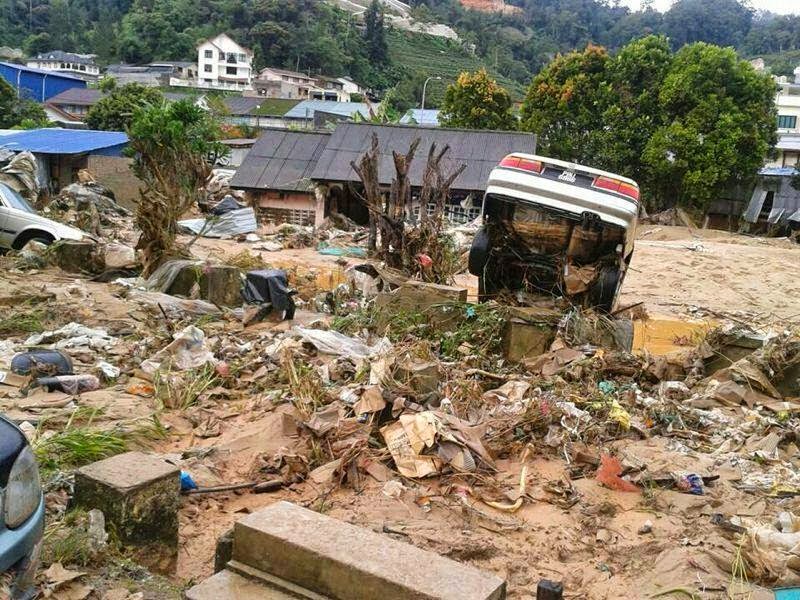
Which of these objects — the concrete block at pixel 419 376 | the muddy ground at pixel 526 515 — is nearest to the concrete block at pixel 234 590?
the muddy ground at pixel 526 515

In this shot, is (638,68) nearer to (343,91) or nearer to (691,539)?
(691,539)

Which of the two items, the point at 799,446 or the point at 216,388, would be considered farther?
the point at 216,388

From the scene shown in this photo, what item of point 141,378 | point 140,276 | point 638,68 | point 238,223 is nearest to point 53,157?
point 238,223

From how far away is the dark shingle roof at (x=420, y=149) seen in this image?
23547 millimetres

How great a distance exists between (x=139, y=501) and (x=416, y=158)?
2138 centimetres

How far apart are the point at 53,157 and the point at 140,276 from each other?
15349mm

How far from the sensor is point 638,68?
1246 inches

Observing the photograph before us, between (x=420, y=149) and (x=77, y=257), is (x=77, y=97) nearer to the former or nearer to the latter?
(x=420, y=149)

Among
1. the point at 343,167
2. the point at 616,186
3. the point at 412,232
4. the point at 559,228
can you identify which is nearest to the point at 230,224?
the point at 343,167

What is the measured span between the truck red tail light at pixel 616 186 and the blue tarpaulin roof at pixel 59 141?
19208 millimetres

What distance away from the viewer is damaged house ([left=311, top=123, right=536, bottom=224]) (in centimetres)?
2345

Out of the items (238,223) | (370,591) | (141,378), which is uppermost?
(370,591)

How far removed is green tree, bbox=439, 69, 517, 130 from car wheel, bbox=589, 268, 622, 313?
28.0 m

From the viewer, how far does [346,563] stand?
3018mm
